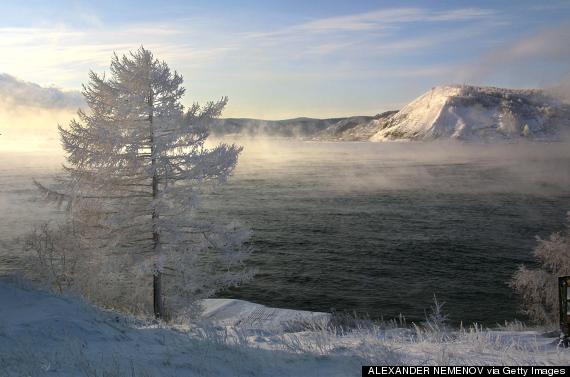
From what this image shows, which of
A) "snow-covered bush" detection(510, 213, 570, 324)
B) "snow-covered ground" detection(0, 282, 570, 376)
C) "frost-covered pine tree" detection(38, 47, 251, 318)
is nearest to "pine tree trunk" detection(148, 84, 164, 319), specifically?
"frost-covered pine tree" detection(38, 47, 251, 318)

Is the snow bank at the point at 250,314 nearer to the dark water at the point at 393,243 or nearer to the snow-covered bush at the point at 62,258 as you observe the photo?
the dark water at the point at 393,243

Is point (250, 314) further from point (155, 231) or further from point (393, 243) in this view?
point (393, 243)

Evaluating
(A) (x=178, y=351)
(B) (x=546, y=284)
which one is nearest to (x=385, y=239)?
(B) (x=546, y=284)

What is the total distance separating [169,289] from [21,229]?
112ft

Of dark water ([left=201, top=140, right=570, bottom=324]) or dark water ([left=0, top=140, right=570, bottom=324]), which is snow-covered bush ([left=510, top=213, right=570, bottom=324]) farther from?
dark water ([left=201, top=140, right=570, bottom=324])

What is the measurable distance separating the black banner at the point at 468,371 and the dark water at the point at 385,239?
649 inches

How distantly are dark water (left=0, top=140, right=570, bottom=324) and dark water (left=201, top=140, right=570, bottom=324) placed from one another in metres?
0.10

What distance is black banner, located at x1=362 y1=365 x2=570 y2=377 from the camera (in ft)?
19.1

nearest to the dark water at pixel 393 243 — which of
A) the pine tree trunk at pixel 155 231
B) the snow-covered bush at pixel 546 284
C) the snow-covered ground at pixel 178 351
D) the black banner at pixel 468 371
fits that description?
the snow-covered bush at pixel 546 284

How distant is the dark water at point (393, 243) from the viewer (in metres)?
29.8

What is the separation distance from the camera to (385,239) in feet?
146

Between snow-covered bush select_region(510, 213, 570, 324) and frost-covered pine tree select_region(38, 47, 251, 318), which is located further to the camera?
snow-covered bush select_region(510, 213, 570, 324)

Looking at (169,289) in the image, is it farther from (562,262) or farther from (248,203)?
(248,203)

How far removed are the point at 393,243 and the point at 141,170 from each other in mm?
30039
